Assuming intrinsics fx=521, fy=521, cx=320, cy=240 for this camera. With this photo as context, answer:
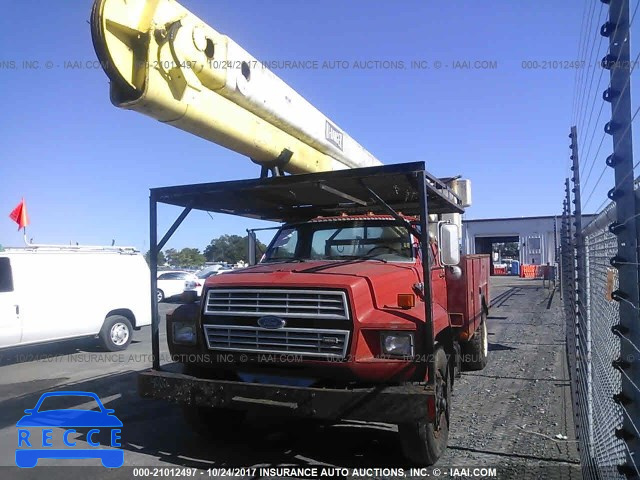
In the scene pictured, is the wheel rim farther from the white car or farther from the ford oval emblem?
the white car

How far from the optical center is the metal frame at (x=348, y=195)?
4.35m

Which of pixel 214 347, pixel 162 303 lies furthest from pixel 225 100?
pixel 162 303

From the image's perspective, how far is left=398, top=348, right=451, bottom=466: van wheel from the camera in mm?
4270

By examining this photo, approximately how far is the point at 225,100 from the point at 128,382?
518 cm

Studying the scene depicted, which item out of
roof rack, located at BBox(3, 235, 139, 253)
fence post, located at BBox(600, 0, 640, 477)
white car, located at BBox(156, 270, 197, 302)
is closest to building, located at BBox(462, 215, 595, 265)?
white car, located at BBox(156, 270, 197, 302)

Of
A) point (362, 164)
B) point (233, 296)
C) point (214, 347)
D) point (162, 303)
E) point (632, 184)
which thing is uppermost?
point (362, 164)

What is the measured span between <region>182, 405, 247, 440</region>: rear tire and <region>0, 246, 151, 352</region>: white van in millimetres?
5549

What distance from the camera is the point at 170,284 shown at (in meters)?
24.4

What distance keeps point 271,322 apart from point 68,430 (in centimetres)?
288

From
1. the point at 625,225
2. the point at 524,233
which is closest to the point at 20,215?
the point at 625,225

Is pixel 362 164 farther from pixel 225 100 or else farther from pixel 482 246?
pixel 482 246

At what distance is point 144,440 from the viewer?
5.33 m

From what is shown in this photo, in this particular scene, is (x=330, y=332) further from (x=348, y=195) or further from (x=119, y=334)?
(x=119, y=334)

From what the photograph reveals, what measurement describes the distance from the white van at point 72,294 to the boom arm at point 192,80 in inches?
238
